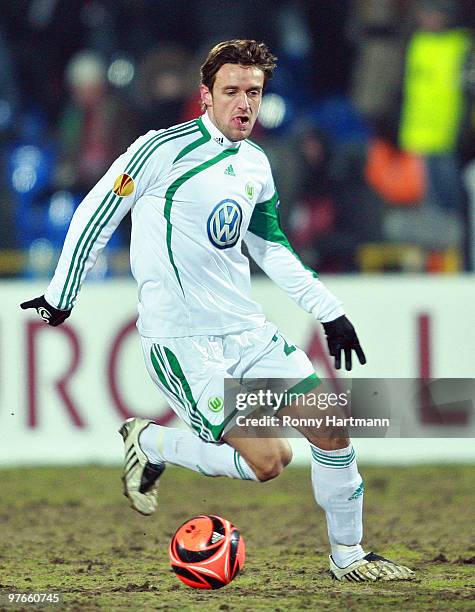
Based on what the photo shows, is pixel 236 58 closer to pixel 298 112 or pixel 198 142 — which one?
pixel 198 142

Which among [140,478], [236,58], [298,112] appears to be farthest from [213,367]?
[298,112]

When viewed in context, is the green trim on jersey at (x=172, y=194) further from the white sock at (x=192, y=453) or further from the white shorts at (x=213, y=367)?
the white sock at (x=192, y=453)

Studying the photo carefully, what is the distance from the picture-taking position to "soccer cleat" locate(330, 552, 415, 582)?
247 inches

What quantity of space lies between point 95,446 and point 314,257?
2424 millimetres

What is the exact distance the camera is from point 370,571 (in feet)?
20.6

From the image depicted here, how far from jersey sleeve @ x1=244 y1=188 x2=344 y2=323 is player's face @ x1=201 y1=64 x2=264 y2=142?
0.46 meters

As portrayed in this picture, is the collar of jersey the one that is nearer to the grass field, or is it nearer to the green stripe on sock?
the green stripe on sock

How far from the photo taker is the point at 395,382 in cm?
1019

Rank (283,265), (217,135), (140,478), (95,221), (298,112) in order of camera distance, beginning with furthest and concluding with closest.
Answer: (298,112) < (140,478) < (283,265) < (217,135) < (95,221)

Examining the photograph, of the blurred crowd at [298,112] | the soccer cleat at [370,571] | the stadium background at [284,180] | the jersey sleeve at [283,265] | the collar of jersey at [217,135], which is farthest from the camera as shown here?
the blurred crowd at [298,112]

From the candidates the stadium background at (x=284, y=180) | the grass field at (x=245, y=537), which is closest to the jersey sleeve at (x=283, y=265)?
the grass field at (x=245, y=537)

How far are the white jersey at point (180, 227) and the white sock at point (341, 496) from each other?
719 millimetres

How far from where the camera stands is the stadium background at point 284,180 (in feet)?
33.9

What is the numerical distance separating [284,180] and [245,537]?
14.0 feet
